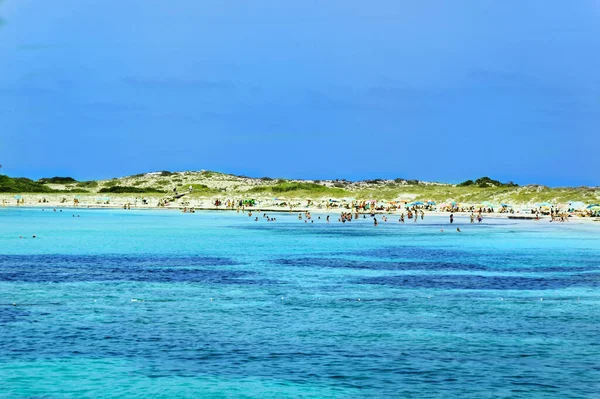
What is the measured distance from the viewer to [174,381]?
18.4m

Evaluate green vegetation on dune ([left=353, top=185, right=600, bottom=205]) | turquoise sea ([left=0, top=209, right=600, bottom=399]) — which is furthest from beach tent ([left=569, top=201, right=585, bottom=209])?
turquoise sea ([left=0, top=209, right=600, bottom=399])

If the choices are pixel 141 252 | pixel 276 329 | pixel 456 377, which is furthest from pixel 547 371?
pixel 141 252

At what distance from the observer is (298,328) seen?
24875 mm

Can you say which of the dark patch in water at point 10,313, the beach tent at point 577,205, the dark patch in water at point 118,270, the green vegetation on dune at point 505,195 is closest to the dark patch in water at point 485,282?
the dark patch in water at point 118,270

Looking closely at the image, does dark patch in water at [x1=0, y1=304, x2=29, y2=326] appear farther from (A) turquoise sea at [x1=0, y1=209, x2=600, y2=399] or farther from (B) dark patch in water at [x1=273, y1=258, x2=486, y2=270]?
(B) dark patch in water at [x1=273, y1=258, x2=486, y2=270]

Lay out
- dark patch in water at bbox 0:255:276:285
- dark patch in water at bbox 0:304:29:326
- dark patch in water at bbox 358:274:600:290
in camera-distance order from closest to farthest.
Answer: dark patch in water at bbox 0:304:29:326 → dark patch in water at bbox 358:274:600:290 → dark patch in water at bbox 0:255:276:285

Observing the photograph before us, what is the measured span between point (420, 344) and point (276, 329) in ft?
16.4

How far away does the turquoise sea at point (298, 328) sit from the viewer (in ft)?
59.8

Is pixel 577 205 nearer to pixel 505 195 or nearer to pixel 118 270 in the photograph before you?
pixel 505 195

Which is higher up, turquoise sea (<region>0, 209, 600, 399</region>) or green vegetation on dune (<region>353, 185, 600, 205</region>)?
green vegetation on dune (<region>353, 185, 600, 205</region>)

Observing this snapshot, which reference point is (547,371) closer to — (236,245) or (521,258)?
(521,258)

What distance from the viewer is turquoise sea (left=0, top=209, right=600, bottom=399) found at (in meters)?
18.2

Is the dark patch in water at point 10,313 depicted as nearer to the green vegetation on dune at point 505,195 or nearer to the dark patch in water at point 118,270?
the dark patch in water at point 118,270

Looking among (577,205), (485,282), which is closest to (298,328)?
(485,282)
